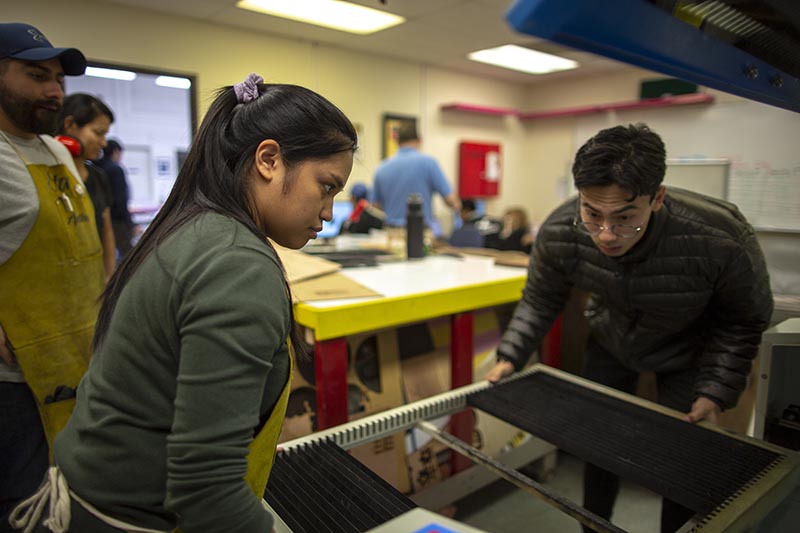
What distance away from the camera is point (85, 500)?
2.12 feet

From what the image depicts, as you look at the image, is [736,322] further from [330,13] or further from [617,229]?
[330,13]

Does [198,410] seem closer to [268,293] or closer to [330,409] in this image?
[268,293]

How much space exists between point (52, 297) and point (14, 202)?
A: 0.81 feet

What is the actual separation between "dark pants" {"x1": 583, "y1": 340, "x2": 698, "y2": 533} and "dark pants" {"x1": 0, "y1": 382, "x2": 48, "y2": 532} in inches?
54.8

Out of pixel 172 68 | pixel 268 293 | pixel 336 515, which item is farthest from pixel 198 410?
pixel 172 68

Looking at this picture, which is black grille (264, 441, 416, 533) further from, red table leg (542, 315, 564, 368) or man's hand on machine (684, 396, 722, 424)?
red table leg (542, 315, 564, 368)

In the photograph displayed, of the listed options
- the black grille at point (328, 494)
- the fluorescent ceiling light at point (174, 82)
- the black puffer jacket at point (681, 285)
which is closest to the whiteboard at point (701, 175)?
the black puffer jacket at point (681, 285)

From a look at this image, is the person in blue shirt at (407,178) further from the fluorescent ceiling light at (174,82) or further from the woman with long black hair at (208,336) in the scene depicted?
the woman with long black hair at (208,336)

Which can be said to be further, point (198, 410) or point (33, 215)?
point (33, 215)

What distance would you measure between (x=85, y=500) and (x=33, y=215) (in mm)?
856

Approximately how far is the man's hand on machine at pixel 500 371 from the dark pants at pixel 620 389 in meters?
0.28

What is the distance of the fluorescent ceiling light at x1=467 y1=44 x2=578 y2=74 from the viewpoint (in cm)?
486

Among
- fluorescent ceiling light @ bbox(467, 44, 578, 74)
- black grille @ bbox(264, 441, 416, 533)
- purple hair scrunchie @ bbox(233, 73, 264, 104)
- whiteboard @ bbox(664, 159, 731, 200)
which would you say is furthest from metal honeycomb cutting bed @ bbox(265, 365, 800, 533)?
fluorescent ceiling light @ bbox(467, 44, 578, 74)

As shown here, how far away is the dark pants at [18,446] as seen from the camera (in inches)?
48.8
